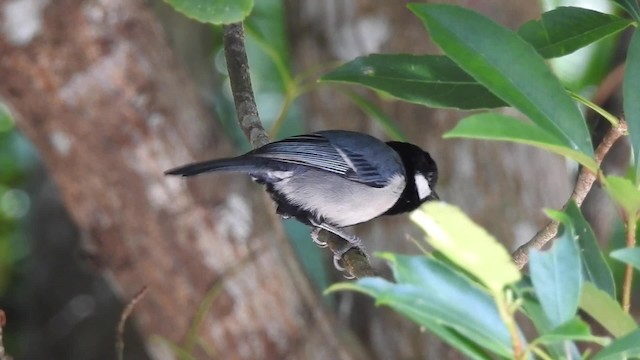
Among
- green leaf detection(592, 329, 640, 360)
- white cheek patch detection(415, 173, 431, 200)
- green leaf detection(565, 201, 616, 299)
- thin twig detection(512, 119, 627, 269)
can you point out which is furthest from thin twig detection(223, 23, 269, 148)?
green leaf detection(592, 329, 640, 360)

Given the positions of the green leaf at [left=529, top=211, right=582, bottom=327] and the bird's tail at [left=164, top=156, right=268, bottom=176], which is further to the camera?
the bird's tail at [left=164, top=156, right=268, bottom=176]

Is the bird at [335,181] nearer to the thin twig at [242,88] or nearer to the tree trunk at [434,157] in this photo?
the thin twig at [242,88]

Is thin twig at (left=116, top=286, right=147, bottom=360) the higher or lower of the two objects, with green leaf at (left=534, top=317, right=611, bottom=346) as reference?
higher

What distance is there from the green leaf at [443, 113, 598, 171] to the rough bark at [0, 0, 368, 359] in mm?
1336

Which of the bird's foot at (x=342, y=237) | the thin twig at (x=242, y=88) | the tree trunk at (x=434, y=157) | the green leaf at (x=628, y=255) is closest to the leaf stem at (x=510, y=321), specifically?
the green leaf at (x=628, y=255)

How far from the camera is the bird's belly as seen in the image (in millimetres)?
2023

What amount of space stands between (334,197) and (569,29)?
2.63 ft

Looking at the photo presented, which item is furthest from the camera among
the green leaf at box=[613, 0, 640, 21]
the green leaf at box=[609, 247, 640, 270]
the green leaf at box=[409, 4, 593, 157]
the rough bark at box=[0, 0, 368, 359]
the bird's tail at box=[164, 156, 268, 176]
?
the rough bark at box=[0, 0, 368, 359]

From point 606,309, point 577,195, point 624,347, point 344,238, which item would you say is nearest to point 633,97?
point 577,195

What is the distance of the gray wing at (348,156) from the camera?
78.0 inches

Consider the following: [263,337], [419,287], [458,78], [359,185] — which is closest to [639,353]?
[419,287]

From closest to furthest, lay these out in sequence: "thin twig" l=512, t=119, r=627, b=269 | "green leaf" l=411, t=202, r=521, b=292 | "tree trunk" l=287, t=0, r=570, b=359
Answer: "green leaf" l=411, t=202, r=521, b=292, "thin twig" l=512, t=119, r=627, b=269, "tree trunk" l=287, t=0, r=570, b=359

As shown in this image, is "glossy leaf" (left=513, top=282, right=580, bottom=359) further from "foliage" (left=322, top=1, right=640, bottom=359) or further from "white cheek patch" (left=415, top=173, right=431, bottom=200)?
"white cheek patch" (left=415, top=173, right=431, bottom=200)

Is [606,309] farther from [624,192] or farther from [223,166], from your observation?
[223,166]
